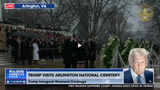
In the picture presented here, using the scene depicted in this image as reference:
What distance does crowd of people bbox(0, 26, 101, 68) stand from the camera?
240 inches

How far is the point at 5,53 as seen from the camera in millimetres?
9297

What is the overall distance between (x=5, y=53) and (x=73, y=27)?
4890 mm

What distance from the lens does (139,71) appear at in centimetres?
433

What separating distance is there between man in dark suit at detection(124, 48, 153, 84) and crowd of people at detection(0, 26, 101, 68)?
1.40 m

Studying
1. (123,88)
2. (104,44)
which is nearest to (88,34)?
(104,44)

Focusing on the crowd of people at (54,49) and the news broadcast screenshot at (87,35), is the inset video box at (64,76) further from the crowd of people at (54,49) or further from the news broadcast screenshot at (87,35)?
the crowd of people at (54,49)

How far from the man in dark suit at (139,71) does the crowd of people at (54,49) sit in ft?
4.59

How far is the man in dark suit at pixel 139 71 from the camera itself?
432 cm

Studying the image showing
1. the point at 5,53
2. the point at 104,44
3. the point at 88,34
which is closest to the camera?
the point at 88,34

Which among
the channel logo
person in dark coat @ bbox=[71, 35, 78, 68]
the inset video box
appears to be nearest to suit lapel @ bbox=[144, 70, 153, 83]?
the inset video box

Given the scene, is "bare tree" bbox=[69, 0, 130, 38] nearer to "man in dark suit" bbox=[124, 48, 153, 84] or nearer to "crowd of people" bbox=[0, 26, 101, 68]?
"crowd of people" bbox=[0, 26, 101, 68]

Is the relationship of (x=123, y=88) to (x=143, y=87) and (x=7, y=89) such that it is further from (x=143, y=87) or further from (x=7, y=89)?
(x=7, y=89)

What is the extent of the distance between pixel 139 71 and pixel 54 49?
5.88 m

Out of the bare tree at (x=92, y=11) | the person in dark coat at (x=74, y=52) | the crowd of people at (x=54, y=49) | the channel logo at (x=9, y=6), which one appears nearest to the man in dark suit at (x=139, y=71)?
the bare tree at (x=92, y=11)
